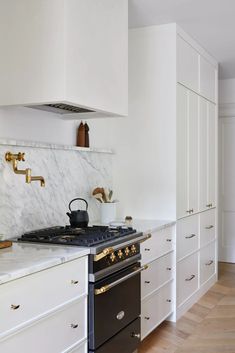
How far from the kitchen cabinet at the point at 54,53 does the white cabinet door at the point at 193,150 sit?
5.06 feet

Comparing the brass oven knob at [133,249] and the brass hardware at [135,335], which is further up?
the brass oven knob at [133,249]

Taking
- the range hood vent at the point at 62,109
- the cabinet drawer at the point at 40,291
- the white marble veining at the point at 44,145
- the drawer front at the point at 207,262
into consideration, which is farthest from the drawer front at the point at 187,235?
the cabinet drawer at the point at 40,291

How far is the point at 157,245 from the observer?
3.48 meters

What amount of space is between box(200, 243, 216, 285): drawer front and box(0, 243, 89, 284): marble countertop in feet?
8.11

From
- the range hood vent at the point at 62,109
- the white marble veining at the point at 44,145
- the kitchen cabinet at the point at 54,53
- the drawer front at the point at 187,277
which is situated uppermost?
the kitchen cabinet at the point at 54,53

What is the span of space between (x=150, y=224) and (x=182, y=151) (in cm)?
80

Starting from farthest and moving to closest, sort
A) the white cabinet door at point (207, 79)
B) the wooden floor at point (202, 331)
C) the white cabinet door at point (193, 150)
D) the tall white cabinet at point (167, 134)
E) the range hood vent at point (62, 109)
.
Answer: the white cabinet door at point (207, 79) < the white cabinet door at point (193, 150) < the tall white cabinet at point (167, 134) < the wooden floor at point (202, 331) < the range hood vent at point (62, 109)

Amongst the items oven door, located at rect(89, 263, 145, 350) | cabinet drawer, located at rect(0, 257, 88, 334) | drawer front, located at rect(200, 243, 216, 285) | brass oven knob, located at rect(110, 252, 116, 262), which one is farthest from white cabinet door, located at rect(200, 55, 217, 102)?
cabinet drawer, located at rect(0, 257, 88, 334)

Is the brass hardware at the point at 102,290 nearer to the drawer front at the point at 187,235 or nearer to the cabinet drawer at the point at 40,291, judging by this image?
the cabinet drawer at the point at 40,291

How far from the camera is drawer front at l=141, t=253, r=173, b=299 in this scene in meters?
3.24

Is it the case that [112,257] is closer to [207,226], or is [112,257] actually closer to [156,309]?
[156,309]

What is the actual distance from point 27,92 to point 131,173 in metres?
1.63

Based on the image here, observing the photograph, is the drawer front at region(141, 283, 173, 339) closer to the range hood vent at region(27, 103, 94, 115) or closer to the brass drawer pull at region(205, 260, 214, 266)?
the brass drawer pull at region(205, 260, 214, 266)

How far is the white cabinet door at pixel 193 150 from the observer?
4.21 meters
